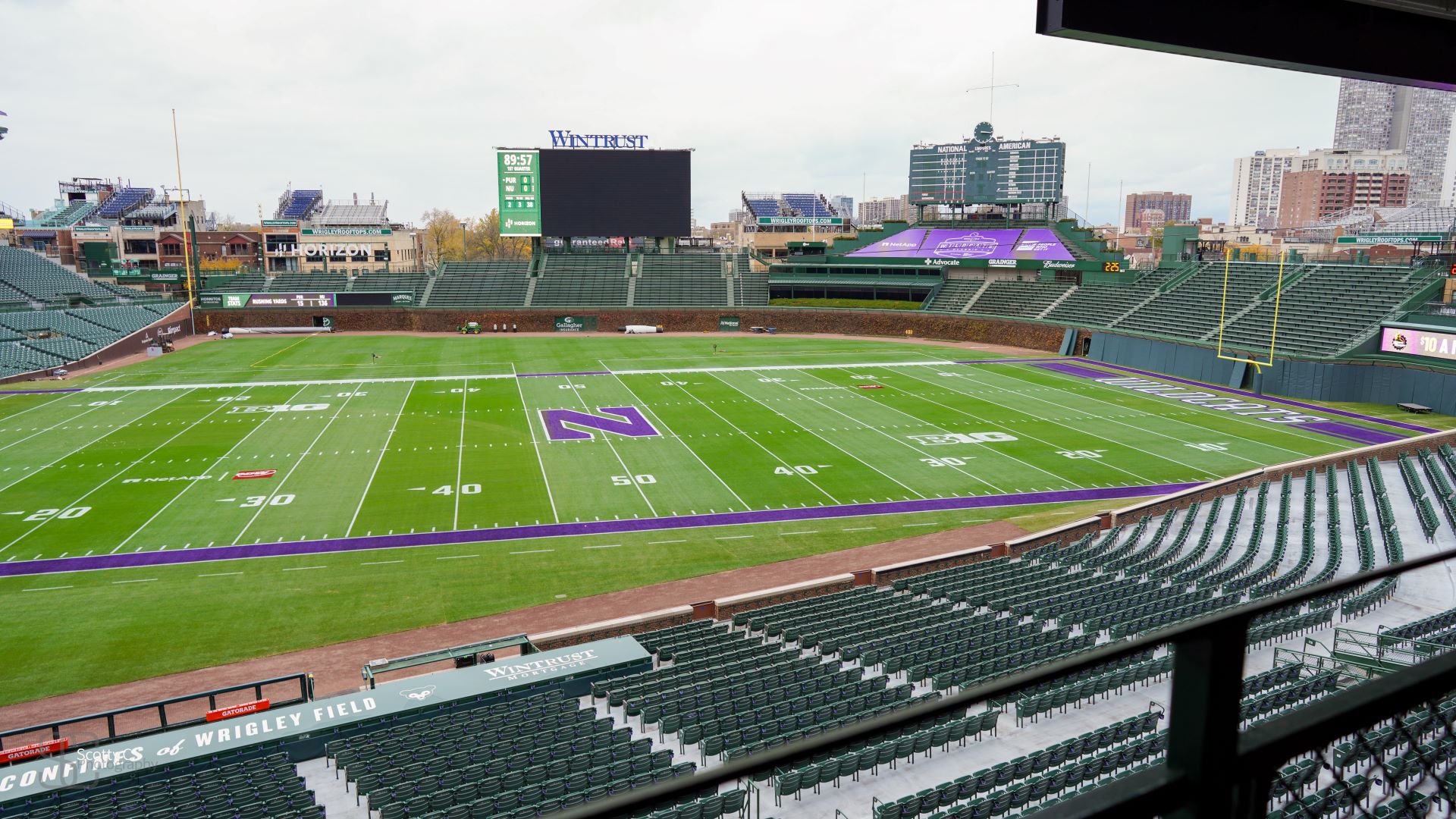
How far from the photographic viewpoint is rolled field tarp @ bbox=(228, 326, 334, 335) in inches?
3521

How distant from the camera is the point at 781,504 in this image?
35.2m

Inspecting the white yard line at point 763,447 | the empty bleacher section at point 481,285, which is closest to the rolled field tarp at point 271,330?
the empty bleacher section at point 481,285

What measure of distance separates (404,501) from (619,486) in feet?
27.2

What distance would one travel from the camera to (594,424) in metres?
48.9

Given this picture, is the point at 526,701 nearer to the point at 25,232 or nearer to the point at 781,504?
the point at 781,504

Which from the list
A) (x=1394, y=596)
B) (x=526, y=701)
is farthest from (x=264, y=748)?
(x=1394, y=596)

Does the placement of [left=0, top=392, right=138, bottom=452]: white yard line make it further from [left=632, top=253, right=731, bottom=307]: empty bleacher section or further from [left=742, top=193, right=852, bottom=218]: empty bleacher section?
[left=742, top=193, right=852, bottom=218]: empty bleacher section

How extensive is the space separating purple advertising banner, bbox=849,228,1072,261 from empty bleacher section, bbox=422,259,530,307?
118 feet

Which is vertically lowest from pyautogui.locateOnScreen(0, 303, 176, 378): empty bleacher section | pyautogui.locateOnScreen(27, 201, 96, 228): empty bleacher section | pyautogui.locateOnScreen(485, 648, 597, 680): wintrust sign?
pyautogui.locateOnScreen(485, 648, 597, 680): wintrust sign

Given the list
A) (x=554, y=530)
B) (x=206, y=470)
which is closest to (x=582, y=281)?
(x=206, y=470)

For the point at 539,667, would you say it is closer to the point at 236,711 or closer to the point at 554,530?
the point at 236,711

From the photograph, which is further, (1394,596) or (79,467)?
(79,467)

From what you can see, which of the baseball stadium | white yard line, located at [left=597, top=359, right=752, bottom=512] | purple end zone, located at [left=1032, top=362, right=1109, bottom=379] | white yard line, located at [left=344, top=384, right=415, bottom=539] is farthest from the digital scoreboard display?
purple end zone, located at [left=1032, top=362, right=1109, bottom=379]

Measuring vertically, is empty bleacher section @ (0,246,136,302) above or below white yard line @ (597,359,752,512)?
above
